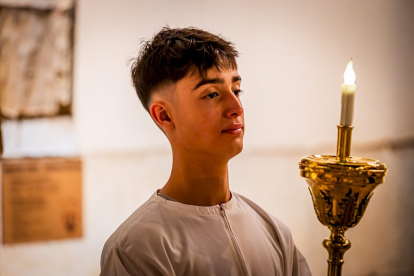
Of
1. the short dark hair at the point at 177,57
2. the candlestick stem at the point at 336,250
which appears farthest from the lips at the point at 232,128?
the candlestick stem at the point at 336,250

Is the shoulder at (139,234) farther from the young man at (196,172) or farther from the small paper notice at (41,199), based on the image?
the small paper notice at (41,199)

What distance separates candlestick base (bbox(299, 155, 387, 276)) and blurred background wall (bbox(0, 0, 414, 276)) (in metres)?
1.56

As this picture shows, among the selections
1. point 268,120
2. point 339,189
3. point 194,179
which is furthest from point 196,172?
point 268,120

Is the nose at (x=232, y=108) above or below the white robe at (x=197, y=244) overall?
above

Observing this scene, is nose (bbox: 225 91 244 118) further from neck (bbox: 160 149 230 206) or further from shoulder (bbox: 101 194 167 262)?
shoulder (bbox: 101 194 167 262)

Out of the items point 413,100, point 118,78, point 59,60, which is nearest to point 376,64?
point 413,100

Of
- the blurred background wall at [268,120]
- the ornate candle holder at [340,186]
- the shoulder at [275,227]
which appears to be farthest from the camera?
the blurred background wall at [268,120]

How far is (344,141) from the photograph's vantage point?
1086 mm

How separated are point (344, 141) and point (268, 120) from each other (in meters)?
1.81

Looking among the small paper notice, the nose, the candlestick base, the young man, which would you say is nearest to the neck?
the young man

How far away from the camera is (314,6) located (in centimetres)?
298

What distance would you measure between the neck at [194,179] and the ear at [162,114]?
88 mm

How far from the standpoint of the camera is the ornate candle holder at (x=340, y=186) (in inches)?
42.1

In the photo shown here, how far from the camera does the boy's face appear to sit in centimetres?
138
